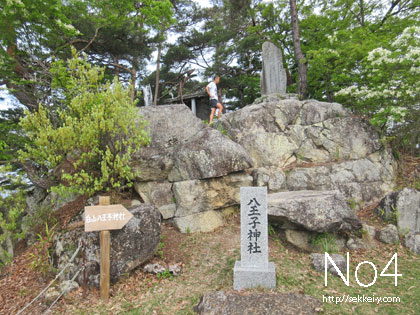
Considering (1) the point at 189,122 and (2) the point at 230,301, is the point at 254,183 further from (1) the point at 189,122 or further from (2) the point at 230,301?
(2) the point at 230,301

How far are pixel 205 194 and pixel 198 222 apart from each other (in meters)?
0.85

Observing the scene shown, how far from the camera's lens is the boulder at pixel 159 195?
7.41 meters

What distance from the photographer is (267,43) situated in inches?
490

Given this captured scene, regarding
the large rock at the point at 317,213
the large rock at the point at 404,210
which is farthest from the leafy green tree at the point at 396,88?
the large rock at the point at 317,213

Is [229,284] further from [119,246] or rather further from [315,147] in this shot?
[315,147]

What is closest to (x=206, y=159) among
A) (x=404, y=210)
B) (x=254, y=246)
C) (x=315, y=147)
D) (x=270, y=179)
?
(x=270, y=179)

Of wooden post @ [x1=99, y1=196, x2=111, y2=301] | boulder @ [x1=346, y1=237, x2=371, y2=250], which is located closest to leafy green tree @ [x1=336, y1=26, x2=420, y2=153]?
boulder @ [x1=346, y1=237, x2=371, y2=250]

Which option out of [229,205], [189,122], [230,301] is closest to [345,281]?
[230,301]

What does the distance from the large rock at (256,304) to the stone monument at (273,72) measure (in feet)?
32.4

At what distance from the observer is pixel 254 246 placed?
4.88 meters

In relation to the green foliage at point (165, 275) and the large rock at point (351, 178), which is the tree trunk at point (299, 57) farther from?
the green foliage at point (165, 275)

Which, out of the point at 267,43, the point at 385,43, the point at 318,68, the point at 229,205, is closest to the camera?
the point at 229,205

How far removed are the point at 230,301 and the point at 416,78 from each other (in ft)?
28.9

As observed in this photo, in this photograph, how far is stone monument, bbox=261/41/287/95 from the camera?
1213 centimetres
